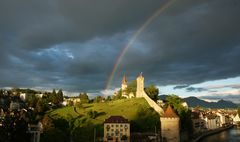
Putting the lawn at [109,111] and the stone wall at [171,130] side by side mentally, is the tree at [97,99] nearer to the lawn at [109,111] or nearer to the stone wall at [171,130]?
the lawn at [109,111]

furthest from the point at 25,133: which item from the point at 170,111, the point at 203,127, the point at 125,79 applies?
the point at 125,79

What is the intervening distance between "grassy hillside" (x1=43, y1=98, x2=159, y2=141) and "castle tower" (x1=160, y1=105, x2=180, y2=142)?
373 inches

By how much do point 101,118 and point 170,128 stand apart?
28.0 metres

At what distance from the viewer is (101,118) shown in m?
99.9

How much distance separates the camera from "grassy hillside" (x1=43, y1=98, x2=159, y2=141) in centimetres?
8225

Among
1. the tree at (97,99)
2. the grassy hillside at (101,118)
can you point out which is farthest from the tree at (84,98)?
the grassy hillside at (101,118)

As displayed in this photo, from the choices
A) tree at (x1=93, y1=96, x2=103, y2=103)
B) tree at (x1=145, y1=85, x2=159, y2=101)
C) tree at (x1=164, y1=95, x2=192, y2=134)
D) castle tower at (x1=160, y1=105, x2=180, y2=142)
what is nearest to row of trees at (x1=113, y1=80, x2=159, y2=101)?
tree at (x1=145, y1=85, x2=159, y2=101)

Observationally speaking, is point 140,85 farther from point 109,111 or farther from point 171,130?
point 171,130

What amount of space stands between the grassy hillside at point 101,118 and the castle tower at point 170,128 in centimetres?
948

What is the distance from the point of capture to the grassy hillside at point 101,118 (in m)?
82.2

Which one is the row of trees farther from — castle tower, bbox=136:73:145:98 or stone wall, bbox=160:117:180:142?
stone wall, bbox=160:117:180:142

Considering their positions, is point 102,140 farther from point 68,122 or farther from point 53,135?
point 68,122

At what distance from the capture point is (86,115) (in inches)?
4094

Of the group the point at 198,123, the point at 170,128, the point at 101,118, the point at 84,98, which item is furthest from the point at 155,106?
the point at 84,98
